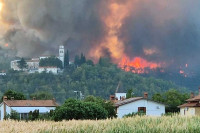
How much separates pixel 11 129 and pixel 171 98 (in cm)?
7481

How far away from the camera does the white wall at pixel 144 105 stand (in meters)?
75.9

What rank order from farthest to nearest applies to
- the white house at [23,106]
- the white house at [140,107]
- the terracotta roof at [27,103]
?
the terracotta roof at [27,103]
the white house at [23,106]
the white house at [140,107]

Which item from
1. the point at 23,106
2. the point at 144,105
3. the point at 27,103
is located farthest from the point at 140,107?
the point at 27,103

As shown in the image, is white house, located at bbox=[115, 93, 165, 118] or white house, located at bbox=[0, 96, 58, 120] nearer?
white house, located at bbox=[115, 93, 165, 118]

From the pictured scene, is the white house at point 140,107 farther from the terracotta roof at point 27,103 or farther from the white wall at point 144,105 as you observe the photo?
the terracotta roof at point 27,103

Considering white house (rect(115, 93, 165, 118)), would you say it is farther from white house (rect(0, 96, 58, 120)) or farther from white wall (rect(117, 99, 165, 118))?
white house (rect(0, 96, 58, 120))

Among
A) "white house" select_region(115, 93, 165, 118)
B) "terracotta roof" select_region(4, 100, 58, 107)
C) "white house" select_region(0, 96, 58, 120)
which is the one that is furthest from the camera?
"terracotta roof" select_region(4, 100, 58, 107)

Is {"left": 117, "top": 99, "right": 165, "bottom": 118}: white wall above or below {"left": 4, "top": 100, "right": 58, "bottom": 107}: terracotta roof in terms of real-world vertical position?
below

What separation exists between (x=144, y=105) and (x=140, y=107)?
896 mm

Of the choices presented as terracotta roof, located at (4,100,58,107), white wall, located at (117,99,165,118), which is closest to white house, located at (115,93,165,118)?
white wall, located at (117,99,165,118)

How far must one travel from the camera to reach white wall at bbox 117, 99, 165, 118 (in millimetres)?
75938

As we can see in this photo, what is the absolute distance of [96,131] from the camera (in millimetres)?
21172

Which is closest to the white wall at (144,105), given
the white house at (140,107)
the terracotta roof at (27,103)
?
the white house at (140,107)

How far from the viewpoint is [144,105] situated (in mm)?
78000
